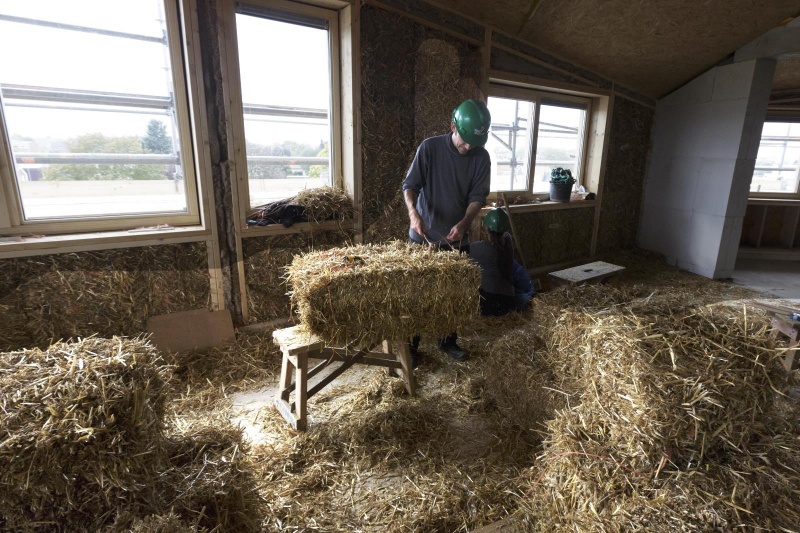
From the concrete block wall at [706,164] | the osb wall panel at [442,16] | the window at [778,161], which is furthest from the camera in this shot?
the window at [778,161]

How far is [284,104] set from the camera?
365cm

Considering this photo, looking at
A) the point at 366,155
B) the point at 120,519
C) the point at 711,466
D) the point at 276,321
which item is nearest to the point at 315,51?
the point at 366,155

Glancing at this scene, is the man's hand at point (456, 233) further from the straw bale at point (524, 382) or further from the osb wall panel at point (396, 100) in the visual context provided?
the osb wall panel at point (396, 100)

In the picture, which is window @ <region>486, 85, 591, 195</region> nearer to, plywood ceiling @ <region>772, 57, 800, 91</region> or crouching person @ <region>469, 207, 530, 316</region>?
crouching person @ <region>469, 207, 530, 316</region>

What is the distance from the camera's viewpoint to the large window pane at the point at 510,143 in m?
5.34

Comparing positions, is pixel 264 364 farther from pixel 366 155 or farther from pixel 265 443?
pixel 366 155

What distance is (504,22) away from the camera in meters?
4.48

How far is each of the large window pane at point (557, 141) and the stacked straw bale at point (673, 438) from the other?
15.0ft

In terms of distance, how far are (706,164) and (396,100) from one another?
4.88 meters

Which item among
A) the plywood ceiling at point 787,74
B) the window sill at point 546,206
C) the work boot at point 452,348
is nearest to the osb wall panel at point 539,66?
the window sill at point 546,206

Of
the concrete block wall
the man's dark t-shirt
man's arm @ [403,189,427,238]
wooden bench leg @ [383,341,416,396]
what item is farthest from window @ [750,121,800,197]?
wooden bench leg @ [383,341,416,396]

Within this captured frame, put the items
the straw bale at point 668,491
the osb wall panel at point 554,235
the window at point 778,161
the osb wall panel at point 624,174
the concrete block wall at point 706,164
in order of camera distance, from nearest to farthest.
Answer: the straw bale at point 668,491 < the concrete block wall at point 706,164 < the osb wall panel at point 554,235 < the osb wall panel at point 624,174 < the window at point 778,161

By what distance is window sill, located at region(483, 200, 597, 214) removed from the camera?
5.36 meters

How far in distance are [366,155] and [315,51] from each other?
101 centimetres
